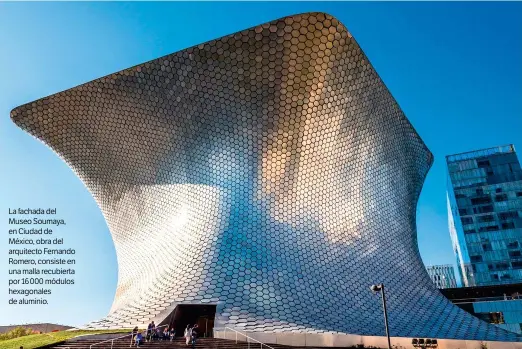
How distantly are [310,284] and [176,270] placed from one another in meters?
5.18

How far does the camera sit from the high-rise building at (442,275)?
3259 inches

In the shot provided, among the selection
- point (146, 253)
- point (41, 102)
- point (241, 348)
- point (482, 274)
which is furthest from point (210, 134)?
point (482, 274)

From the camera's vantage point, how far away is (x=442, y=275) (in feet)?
284

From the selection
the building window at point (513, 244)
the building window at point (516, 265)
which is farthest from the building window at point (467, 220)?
the building window at point (516, 265)

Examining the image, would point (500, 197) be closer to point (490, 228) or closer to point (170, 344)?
point (490, 228)

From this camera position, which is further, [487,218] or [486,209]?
[486,209]

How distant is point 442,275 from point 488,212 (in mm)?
42156

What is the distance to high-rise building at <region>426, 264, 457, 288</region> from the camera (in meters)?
82.8

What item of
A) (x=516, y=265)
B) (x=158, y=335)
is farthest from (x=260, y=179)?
(x=516, y=265)

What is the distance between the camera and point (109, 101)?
57.3 ft

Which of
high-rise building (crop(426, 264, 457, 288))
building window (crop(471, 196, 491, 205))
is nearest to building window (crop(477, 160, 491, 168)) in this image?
building window (crop(471, 196, 491, 205))

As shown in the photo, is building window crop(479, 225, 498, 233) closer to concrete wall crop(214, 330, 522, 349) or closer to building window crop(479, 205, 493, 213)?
building window crop(479, 205, 493, 213)

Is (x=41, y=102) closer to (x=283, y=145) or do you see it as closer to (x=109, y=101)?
(x=109, y=101)

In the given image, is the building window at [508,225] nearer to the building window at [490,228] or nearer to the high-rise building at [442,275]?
the building window at [490,228]
